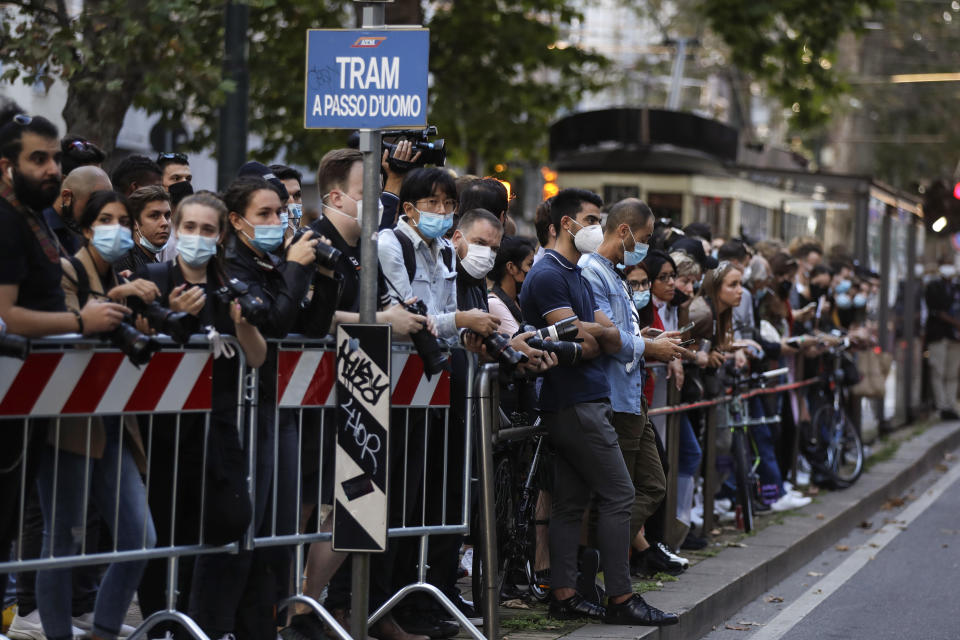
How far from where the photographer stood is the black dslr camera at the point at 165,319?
16.8 ft

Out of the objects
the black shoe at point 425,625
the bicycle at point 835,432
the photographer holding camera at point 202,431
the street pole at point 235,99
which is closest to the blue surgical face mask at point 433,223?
the photographer holding camera at point 202,431

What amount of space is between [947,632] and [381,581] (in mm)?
3137

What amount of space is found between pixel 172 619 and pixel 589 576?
2365 mm

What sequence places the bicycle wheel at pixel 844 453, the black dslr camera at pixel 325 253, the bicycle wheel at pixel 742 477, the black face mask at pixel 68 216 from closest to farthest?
→ the black dslr camera at pixel 325 253 → the black face mask at pixel 68 216 → the bicycle wheel at pixel 742 477 → the bicycle wheel at pixel 844 453

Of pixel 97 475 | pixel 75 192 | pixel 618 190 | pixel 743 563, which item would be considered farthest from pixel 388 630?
pixel 618 190

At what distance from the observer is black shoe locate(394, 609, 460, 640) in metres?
6.59

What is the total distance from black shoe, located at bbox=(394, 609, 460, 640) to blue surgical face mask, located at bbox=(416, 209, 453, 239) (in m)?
1.62

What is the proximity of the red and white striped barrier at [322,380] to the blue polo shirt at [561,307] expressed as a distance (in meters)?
0.86

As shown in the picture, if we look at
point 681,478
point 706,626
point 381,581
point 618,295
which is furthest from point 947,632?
point 381,581

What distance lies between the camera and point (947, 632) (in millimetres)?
7887

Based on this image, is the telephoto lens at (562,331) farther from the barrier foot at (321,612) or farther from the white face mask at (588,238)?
the barrier foot at (321,612)

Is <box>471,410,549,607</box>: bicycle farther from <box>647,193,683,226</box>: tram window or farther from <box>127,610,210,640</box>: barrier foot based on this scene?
<box>647,193,683,226</box>: tram window

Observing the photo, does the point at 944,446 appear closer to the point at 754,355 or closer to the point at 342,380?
the point at 754,355

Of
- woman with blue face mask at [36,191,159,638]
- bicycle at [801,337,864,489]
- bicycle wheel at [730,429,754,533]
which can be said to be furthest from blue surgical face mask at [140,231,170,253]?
bicycle at [801,337,864,489]
